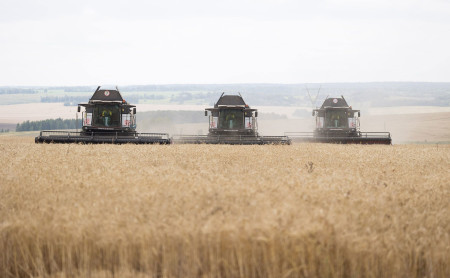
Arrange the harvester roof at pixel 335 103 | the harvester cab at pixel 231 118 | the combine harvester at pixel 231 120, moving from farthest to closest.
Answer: the harvester roof at pixel 335 103 → the harvester cab at pixel 231 118 → the combine harvester at pixel 231 120

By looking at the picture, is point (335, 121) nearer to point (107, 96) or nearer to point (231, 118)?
point (231, 118)

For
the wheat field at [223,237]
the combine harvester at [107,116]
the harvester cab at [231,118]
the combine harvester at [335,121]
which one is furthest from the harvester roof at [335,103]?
the wheat field at [223,237]

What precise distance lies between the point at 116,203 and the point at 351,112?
28.6 meters

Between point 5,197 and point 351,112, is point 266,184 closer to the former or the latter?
point 5,197

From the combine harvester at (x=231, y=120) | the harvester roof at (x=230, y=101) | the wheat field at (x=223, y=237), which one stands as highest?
the harvester roof at (x=230, y=101)

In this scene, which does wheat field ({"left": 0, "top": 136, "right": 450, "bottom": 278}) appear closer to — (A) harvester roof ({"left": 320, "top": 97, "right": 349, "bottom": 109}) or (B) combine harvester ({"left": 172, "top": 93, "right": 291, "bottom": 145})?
(B) combine harvester ({"left": 172, "top": 93, "right": 291, "bottom": 145})

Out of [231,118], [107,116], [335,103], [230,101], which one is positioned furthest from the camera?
[335,103]

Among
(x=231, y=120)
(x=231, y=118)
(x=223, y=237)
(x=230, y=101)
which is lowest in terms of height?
(x=223, y=237)

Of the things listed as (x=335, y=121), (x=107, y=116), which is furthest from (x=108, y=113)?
(x=335, y=121)

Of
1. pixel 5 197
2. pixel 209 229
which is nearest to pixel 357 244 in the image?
pixel 209 229

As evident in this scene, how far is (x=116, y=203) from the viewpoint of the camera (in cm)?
649

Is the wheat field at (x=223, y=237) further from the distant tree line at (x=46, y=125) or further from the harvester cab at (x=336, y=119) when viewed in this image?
the distant tree line at (x=46, y=125)

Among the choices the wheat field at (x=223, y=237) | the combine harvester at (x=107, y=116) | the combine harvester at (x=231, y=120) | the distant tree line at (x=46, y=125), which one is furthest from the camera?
the distant tree line at (x=46, y=125)

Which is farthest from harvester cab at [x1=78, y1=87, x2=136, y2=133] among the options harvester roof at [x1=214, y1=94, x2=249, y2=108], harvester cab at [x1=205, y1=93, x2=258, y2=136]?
harvester roof at [x1=214, y1=94, x2=249, y2=108]
